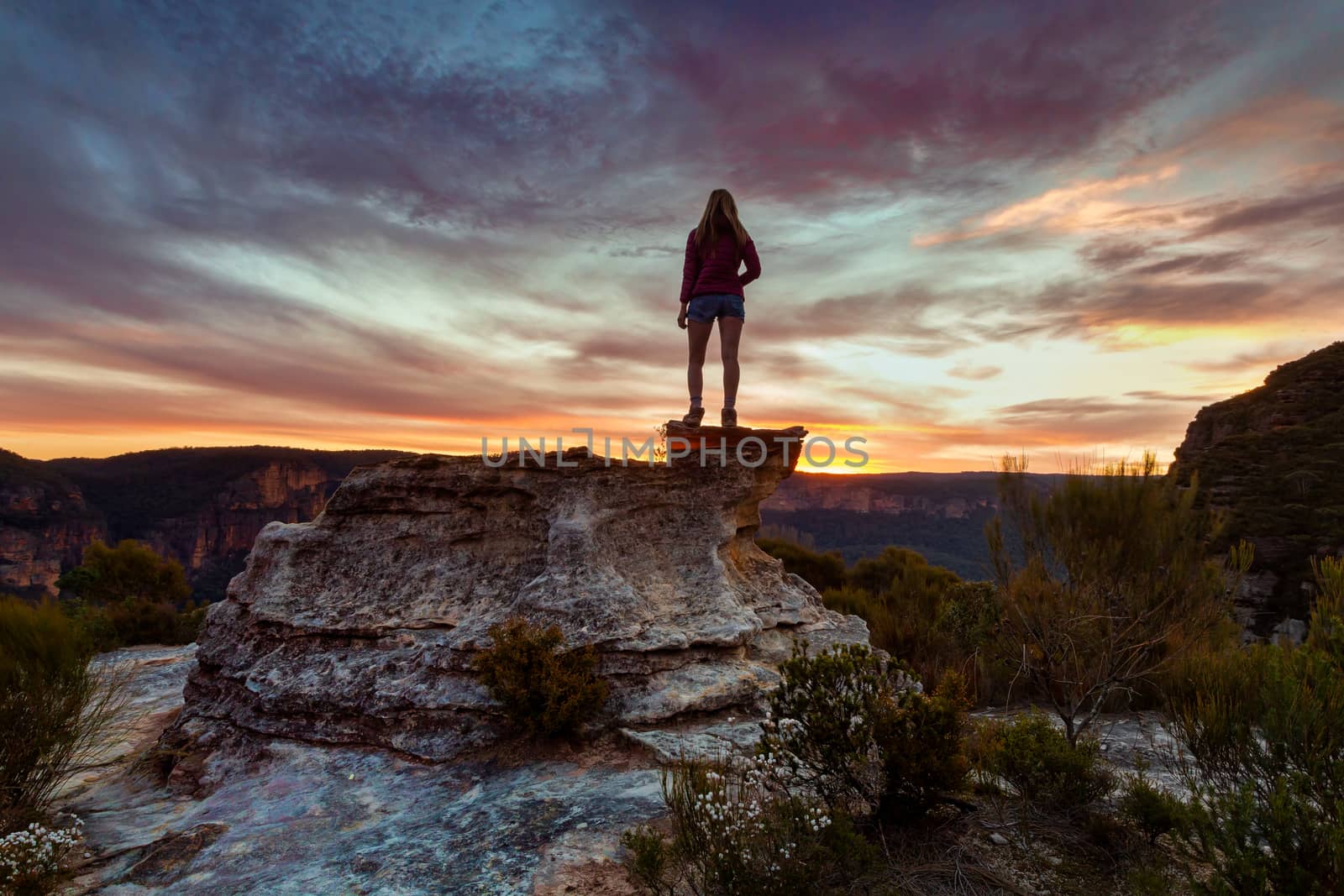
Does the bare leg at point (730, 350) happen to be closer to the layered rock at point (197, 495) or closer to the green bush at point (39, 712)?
the green bush at point (39, 712)

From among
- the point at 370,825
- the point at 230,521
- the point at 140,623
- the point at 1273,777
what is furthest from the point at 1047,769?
the point at 230,521

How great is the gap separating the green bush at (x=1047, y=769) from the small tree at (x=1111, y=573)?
109cm

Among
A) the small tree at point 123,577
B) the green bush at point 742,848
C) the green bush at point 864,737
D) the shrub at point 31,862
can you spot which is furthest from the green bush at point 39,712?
the small tree at point 123,577

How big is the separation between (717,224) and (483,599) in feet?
17.2

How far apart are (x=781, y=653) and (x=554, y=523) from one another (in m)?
3.10

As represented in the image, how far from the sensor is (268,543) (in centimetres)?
846

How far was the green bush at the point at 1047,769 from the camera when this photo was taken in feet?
15.1

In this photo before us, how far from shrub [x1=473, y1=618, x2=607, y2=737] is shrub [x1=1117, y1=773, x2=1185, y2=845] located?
4.09 metres

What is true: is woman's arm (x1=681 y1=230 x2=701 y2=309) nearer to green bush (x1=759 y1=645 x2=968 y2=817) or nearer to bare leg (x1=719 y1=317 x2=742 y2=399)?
bare leg (x1=719 y1=317 x2=742 y2=399)

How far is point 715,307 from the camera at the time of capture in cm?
777

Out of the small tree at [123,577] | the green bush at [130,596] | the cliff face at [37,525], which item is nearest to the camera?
the green bush at [130,596]

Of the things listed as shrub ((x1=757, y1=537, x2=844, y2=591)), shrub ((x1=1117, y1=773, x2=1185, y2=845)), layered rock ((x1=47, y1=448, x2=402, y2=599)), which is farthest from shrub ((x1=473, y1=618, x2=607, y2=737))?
layered rock ((x1=47, y1=448, x2=402, y2=599))

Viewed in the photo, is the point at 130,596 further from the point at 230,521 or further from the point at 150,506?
the point at 150,506

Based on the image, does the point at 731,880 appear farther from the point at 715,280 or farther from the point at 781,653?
the point at 715,280
